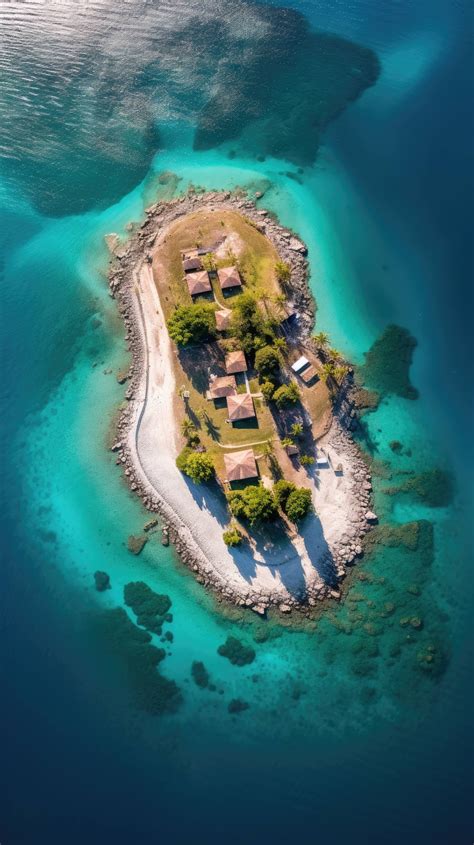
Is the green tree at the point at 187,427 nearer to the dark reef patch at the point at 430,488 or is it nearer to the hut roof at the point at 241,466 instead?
the hut roof at the point at 241,466

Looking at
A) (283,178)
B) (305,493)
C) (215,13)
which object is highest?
(215,13)

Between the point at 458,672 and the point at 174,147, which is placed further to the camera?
the point at 174,147

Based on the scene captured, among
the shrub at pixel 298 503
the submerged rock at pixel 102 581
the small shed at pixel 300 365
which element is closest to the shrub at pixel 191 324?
the small shed at pixel 300 365

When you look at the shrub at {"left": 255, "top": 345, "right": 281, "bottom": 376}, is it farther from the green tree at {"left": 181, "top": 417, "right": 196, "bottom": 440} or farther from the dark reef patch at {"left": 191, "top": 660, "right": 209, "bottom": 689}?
the dark reef patch at {"left": 191, "top": 660, "right": 209, "bottom": 689}

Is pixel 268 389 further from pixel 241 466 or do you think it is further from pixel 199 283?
pixel 199 283

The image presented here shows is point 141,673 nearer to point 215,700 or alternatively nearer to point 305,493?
point 215,700

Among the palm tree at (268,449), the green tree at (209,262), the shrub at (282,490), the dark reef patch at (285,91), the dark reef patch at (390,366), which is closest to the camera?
the shrub at (282,490)

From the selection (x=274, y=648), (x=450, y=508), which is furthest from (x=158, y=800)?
(x=450, y=508)
